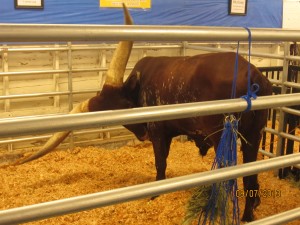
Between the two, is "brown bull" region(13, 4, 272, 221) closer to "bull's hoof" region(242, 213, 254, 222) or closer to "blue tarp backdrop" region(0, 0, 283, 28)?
"bull's hoof" region(242, 213, 254, 222)

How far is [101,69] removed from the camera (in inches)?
185

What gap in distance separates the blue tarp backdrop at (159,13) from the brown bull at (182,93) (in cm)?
150

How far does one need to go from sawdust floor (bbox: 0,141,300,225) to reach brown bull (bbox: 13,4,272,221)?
0.40 meters

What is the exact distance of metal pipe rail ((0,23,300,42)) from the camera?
3.12 feet

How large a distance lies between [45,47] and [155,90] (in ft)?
5.90

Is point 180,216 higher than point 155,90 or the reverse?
the reverse

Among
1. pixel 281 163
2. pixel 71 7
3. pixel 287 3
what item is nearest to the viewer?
pixel 281 163

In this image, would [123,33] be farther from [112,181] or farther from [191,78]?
[112,181]

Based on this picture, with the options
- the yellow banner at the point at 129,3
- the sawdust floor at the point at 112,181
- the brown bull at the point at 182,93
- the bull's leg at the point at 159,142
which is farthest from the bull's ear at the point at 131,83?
the yellow banner at the point at 129,3

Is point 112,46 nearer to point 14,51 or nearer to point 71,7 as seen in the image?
point 71,7

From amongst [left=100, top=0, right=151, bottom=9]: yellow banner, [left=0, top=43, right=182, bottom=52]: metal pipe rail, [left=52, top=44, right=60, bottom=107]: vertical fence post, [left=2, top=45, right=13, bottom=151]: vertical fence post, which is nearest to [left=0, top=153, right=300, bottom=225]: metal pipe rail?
[left=0, top=43, right=182, bottom=52]: metal pipe rail

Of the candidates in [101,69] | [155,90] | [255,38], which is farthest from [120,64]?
[255,38]

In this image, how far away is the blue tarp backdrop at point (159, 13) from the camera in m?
4.43

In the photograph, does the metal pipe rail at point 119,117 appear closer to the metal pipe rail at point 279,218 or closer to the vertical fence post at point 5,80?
the metal pipe rail at point 279,218
